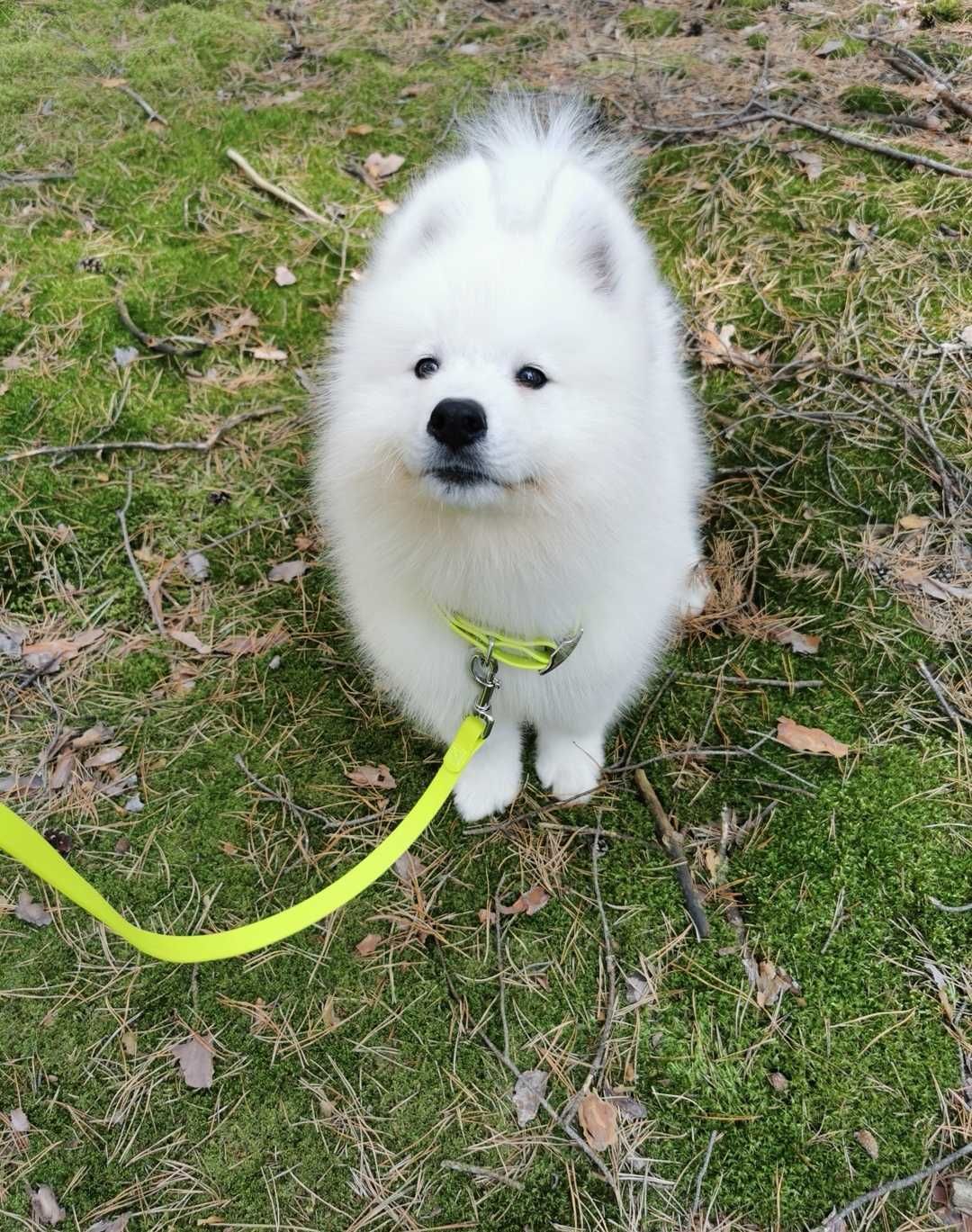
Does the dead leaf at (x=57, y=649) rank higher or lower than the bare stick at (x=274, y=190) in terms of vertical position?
lower

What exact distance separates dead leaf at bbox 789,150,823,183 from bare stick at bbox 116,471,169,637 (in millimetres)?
3196

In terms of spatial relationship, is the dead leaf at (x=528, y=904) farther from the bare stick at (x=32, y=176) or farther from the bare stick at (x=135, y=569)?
the bare stick at (x=32, y=176)

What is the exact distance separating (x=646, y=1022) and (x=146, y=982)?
1400 millimetres

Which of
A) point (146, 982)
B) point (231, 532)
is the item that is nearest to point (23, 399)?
point (231, 532)

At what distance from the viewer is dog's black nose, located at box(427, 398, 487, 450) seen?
53.5 inches

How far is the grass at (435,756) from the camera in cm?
191

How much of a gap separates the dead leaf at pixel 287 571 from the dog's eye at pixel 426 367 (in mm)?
1452

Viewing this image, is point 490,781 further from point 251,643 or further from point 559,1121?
point 251,643

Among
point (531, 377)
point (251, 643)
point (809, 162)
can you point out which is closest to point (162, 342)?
point (251, 643)

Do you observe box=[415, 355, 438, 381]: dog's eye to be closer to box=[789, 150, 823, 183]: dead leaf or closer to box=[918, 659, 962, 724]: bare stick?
box=[918, 659, 962, 724]: bare stick

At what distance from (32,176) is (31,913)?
137 inches

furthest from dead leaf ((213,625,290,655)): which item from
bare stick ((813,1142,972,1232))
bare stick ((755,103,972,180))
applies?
bare stick ((755,103,972,180))

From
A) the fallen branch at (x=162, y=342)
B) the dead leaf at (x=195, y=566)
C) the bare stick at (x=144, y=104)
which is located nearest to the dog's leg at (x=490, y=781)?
the dead leaf at (x=195, y=566)

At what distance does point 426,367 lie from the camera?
1548 mm
